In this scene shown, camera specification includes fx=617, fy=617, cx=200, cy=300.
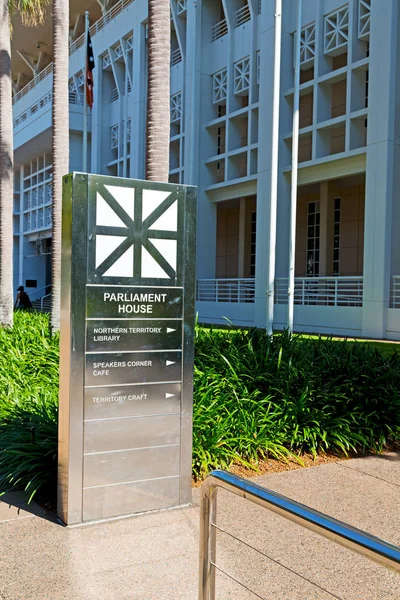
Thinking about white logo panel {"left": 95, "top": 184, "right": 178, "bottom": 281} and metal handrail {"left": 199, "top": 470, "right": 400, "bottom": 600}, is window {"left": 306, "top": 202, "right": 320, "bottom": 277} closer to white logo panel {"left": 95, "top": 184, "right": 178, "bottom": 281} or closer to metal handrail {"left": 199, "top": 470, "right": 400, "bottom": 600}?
white logo panel {"left": 95, "top": 184, "right": 178, "bottom": 281}

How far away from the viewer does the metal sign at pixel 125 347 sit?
4262mm

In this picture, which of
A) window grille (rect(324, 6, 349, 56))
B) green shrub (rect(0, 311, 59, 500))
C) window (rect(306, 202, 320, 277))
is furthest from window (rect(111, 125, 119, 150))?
green shrub (rect(0, 311, 59, 500))

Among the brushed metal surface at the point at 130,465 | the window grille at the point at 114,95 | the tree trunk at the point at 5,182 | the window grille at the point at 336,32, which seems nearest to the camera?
the brushed metal surface at the point at 130,465

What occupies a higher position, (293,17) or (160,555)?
(293,17)

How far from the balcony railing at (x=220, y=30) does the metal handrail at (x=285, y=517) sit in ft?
83.3

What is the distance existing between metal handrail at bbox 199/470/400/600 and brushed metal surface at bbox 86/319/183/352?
1991 millimetres

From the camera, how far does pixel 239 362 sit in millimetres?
7566

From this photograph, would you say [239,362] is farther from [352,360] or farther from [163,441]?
[163,441]

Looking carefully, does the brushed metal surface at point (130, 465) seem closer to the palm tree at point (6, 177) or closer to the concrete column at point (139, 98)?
the palm tree at point (6, 177)

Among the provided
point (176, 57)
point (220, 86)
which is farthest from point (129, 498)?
point (176, 57)

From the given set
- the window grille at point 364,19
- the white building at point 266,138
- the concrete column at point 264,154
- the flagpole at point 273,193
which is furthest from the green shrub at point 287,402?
the window grille at point 364,19

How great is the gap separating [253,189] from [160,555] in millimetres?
20458

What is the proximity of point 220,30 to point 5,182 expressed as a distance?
14.4 metres

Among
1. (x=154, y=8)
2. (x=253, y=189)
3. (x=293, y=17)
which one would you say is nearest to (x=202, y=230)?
(x=253, y=189)
